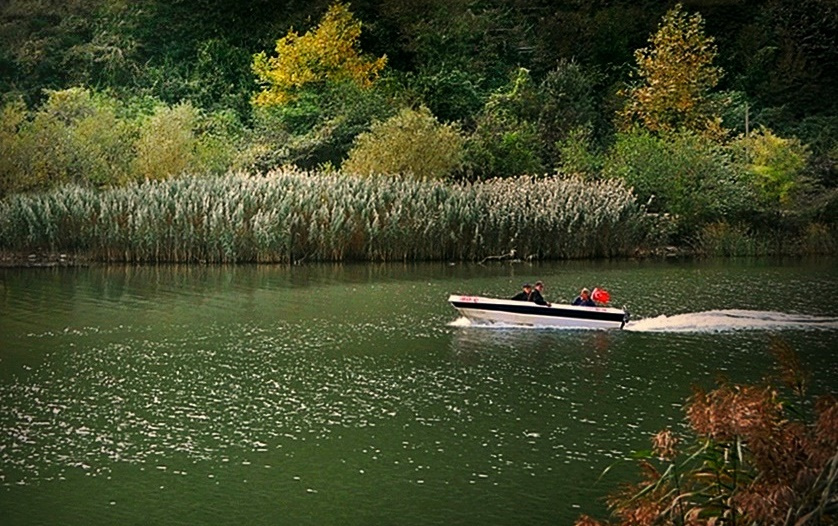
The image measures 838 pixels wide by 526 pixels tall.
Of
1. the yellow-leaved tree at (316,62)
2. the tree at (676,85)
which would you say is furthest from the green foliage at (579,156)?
the yellow-leaved tree at (316,62)

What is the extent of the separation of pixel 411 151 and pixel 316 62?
30.2 ft

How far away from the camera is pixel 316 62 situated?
146 ft

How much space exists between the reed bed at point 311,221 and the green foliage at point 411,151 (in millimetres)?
3254

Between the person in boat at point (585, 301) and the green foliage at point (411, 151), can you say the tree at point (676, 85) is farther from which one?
the person in boat at point (585, 301)

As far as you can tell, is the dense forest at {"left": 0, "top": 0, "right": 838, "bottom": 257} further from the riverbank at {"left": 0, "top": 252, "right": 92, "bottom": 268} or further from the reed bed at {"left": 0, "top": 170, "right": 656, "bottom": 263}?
the reed bed at {"left": 0, "top": 170, "right": 656, "bottom": 263}

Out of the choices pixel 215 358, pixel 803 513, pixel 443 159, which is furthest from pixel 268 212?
pixel 803 513

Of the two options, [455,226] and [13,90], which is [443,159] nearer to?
[455,226]

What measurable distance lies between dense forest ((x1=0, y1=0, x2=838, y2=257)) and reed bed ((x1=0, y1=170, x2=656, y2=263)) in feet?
5.77

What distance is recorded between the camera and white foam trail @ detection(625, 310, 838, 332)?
67.6 ft

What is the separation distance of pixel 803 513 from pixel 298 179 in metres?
27.3

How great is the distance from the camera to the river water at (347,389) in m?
11.3

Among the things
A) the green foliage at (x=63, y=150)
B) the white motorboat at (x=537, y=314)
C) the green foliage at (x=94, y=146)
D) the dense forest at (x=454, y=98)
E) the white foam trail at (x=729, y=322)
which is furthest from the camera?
the dense forest at (x=454, y=98)

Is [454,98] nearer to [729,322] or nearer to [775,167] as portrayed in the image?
[775,167]

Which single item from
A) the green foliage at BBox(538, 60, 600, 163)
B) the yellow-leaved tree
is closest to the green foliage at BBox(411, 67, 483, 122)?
the yellow-leaved tree
